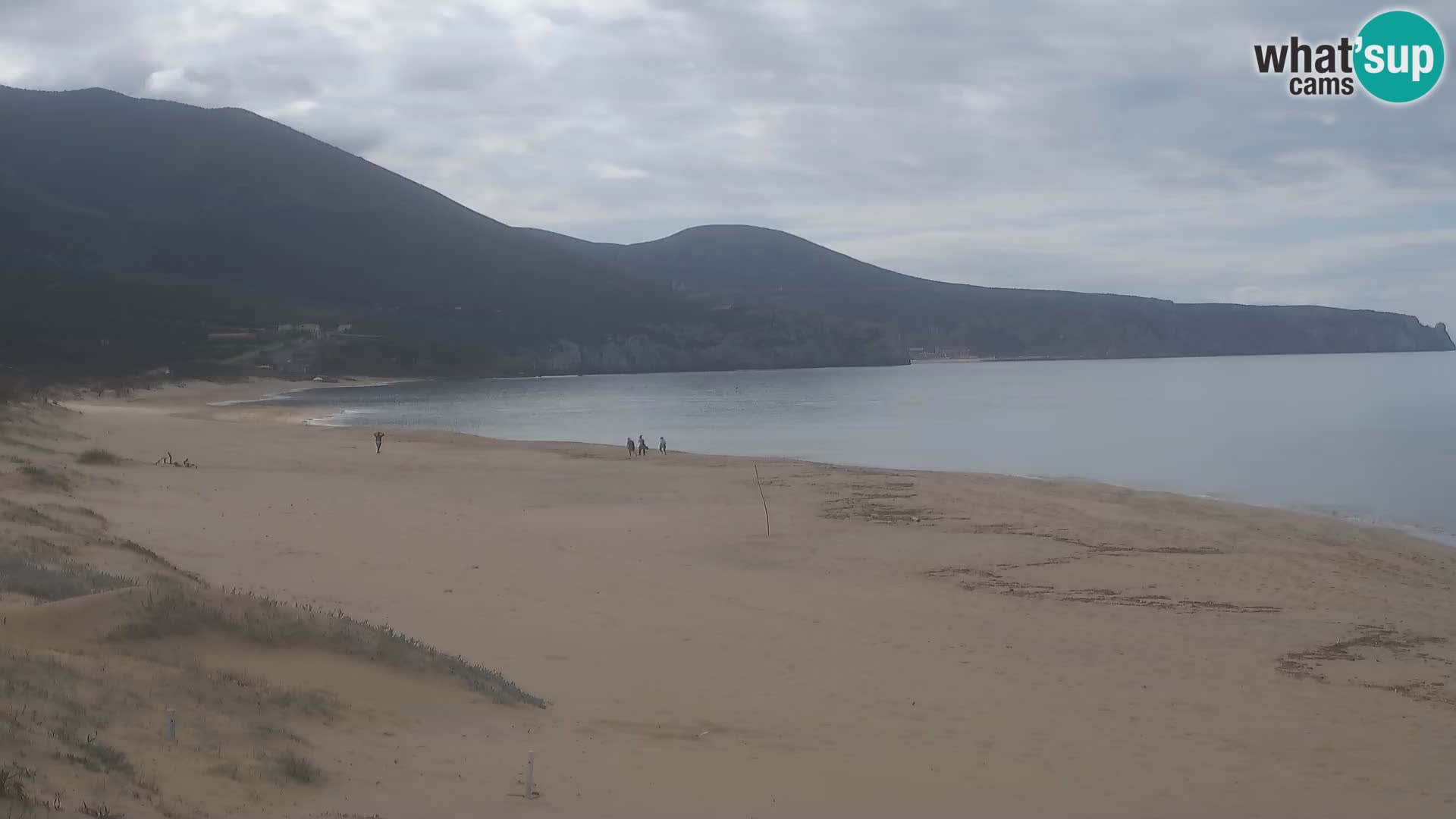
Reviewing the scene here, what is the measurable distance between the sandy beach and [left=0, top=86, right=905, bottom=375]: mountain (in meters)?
121

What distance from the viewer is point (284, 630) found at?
7914mm

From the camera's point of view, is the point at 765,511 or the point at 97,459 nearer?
the point at 765,511

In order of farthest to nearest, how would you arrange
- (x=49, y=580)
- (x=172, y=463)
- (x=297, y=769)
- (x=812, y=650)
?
(x=172, y=463) → (x=812, y=650) → (x=49, y=580) → (x=297, y=769)

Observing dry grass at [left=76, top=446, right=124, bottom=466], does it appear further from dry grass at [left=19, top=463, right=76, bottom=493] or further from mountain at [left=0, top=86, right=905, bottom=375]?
mountain at [left=0, top=86, right=905, bottom=375]

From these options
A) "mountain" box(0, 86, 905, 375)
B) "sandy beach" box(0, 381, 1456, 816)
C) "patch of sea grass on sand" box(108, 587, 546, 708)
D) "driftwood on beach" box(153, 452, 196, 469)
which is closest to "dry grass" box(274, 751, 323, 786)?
"sandy beach" box(0, 381, 1456, 816)

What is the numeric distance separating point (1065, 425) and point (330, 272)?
146 metres

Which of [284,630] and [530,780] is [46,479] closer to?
[284,630]

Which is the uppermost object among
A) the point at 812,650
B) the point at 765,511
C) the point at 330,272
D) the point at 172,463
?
the point at 330,272

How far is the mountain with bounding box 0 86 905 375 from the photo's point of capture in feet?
484

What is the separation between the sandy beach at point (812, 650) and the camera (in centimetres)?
689

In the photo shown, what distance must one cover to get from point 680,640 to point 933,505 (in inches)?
546

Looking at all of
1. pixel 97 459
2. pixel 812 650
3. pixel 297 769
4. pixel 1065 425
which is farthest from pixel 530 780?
pixel 1065 425

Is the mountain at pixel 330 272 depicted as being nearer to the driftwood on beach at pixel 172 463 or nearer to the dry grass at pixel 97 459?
the driftwood on beach at pixel 172 463

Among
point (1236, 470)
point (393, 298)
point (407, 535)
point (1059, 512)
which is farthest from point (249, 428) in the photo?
point (393, 298)
